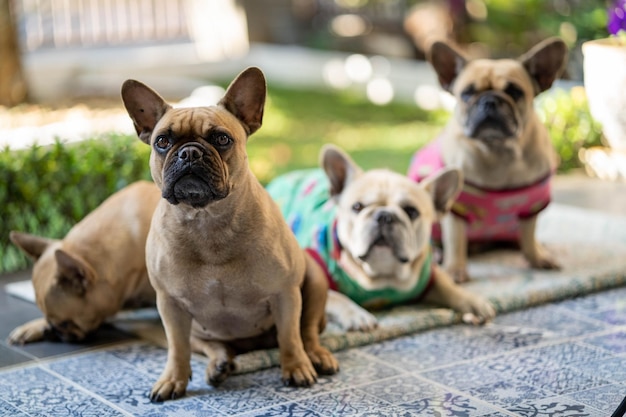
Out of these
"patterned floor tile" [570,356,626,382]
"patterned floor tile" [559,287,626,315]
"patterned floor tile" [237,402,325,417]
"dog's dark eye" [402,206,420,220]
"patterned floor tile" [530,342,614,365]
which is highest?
"dog's dark eye" [402,206,420,220]

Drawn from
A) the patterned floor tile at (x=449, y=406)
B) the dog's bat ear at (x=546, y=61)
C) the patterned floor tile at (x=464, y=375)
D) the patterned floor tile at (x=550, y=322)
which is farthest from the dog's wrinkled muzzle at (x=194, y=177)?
the dog's bat ear at (x=546, y=61)

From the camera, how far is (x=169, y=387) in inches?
154

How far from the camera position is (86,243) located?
4.66m

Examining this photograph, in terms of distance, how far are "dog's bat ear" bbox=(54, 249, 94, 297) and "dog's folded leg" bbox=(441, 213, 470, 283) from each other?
1.83 m

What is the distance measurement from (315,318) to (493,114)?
4.74 ft

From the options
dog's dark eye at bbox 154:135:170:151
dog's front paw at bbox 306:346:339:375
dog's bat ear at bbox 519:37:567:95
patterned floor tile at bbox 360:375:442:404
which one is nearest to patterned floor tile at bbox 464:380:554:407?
patterned floor tile at bbox 360:375:442:404

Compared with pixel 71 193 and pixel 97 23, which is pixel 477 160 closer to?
pixel 71 193

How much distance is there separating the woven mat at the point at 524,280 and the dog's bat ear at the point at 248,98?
3.25 ft

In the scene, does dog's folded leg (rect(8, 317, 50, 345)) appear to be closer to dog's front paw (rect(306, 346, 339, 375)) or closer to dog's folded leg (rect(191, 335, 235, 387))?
dog's folded leg (rect(191, 335, 235, 387))

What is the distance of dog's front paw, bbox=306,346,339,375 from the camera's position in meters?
4.16

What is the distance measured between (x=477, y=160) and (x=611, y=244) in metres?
1.11

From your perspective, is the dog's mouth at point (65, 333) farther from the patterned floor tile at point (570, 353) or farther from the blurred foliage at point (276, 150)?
the patterned floor tile at point (570, 353)

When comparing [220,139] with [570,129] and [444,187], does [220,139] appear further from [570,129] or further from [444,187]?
[570,129]

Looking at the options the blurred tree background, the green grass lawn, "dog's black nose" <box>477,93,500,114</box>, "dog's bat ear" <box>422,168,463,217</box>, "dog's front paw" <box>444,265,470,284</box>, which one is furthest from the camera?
the blurred tree background
